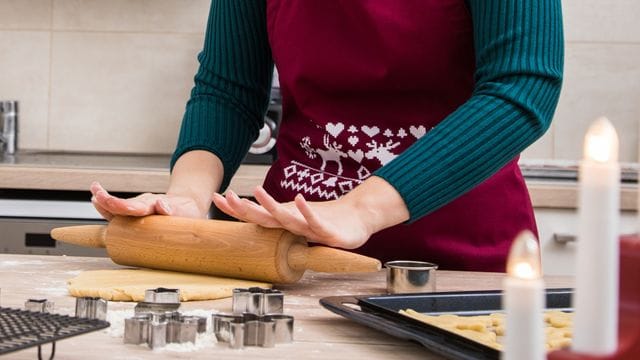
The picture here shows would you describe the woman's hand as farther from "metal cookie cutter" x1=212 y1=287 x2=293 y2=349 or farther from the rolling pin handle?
"metal cookie cutter" x1=212 y1=287 x2=293 y2=349

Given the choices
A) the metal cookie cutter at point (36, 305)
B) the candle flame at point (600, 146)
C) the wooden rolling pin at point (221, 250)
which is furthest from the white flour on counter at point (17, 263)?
the candle flame at point (600, 146)

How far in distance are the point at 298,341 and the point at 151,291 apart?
16cm

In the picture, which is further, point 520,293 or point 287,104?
point 287,104

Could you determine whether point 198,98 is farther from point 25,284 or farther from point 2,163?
point 2,163

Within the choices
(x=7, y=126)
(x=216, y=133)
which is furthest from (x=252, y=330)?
(x=7, y=126)

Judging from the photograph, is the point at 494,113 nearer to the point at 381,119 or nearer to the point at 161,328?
the point at 381,119

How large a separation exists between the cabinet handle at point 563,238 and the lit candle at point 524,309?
5.91ft

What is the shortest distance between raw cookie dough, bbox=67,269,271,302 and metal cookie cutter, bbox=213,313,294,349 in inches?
8.2

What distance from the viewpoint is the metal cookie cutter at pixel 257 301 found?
2.81 ft

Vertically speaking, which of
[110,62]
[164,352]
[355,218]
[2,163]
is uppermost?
[110,62]

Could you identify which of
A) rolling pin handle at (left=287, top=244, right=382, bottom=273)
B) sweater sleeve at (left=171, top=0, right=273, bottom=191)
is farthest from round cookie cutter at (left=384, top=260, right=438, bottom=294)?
sweater sleeve at (left=171, top=0, right=273, bottom=191)

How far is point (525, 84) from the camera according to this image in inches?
44.1

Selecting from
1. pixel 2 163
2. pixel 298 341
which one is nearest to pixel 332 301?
pixel 298 341

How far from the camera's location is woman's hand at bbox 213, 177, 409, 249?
98 centimetres
